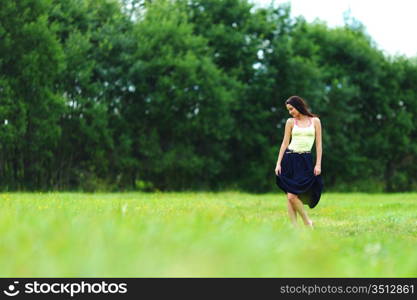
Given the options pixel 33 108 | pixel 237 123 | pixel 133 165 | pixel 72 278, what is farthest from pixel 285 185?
pixel 237 123

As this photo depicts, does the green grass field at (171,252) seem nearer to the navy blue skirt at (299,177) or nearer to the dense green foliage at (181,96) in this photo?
the navy blue skirt at (299,177)

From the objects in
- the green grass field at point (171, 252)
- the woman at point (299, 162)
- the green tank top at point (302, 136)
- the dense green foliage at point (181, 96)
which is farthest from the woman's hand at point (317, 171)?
the dense green foliage at point (181, 96)

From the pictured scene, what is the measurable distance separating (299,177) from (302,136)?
65cm

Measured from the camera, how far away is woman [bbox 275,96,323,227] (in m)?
10.5

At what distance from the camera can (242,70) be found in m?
37.3

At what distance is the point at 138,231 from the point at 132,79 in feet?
92.3

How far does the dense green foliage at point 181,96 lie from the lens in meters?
28.5

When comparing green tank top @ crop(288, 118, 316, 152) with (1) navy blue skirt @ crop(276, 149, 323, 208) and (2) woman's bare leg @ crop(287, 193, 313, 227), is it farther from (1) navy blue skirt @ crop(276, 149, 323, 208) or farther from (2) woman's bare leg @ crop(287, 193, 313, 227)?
(2) woman's bare leg @ crop(287, 193, 313, 227)

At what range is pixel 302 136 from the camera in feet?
34.7

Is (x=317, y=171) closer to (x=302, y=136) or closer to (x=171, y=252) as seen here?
(x=302, y=136)

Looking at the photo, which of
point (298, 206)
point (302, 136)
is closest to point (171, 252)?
point (298, 206)

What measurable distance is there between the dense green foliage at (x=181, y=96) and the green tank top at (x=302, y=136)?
18778 mm

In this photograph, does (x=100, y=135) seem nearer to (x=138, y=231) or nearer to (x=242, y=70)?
(x=242, y=70)

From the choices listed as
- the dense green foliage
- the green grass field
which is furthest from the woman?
the dense green foliage
